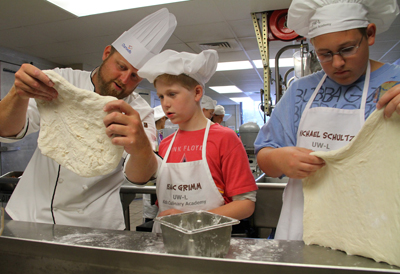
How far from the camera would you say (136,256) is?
631 mm

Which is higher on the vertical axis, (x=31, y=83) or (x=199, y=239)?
(x=31, y=83)

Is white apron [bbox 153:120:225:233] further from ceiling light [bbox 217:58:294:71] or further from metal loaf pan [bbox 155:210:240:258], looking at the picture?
ceiling light [bbox 217:58:294:71]

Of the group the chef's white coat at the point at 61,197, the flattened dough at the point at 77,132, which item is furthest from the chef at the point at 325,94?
the chef's white coat at the point at 61,197

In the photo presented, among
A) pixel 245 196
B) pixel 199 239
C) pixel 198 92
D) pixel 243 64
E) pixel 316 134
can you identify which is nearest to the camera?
pixel 199 239

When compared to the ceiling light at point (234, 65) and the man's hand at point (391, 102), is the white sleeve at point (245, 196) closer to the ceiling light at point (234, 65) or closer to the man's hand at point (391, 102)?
the man's hand at point (391, 102)

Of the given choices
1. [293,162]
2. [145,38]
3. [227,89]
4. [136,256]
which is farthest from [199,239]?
[227,89]

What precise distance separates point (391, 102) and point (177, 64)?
719 millimetres

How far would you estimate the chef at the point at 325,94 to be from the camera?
797 mm

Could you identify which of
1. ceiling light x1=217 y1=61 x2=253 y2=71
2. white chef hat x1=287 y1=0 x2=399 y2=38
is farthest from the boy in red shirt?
ceiling light x1=217 y1=61 x2=253 y2=71

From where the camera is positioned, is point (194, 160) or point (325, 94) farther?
point (194, 160)

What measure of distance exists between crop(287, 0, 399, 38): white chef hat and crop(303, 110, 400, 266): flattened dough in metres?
0.32

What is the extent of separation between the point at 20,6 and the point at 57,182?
2.88m

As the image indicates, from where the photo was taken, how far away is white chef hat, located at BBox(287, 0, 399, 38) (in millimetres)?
796

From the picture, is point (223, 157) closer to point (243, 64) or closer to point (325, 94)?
point (325, 94)
